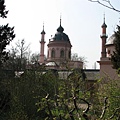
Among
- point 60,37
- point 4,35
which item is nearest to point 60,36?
point 60,37

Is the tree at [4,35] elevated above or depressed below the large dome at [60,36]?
below

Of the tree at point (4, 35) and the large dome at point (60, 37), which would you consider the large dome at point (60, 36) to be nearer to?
the large dome at point (60, 37)

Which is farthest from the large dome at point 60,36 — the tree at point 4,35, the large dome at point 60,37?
the tree at point 4,35

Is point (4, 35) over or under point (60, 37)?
under

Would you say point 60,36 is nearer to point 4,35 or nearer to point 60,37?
point 60,37

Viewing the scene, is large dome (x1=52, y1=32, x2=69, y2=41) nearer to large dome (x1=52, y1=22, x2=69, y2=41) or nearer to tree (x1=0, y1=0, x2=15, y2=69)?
large dome (x1=52, y1=22, x2=69, y2=41)

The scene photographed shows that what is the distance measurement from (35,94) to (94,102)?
3823 millimetres

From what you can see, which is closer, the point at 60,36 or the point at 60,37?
the point at 60,37

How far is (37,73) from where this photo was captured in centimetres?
1193

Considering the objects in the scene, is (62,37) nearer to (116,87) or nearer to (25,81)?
(25,81)

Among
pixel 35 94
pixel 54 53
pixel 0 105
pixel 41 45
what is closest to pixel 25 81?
pixel 35 94

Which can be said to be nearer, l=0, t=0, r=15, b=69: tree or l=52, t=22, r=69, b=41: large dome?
l=0, t=0, r=15, b=69: tree

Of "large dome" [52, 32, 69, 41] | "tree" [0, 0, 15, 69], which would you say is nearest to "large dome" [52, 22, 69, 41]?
"large dome" [52, 32, 69, 41]

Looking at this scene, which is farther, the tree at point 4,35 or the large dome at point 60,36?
the large dome at point 60,36
